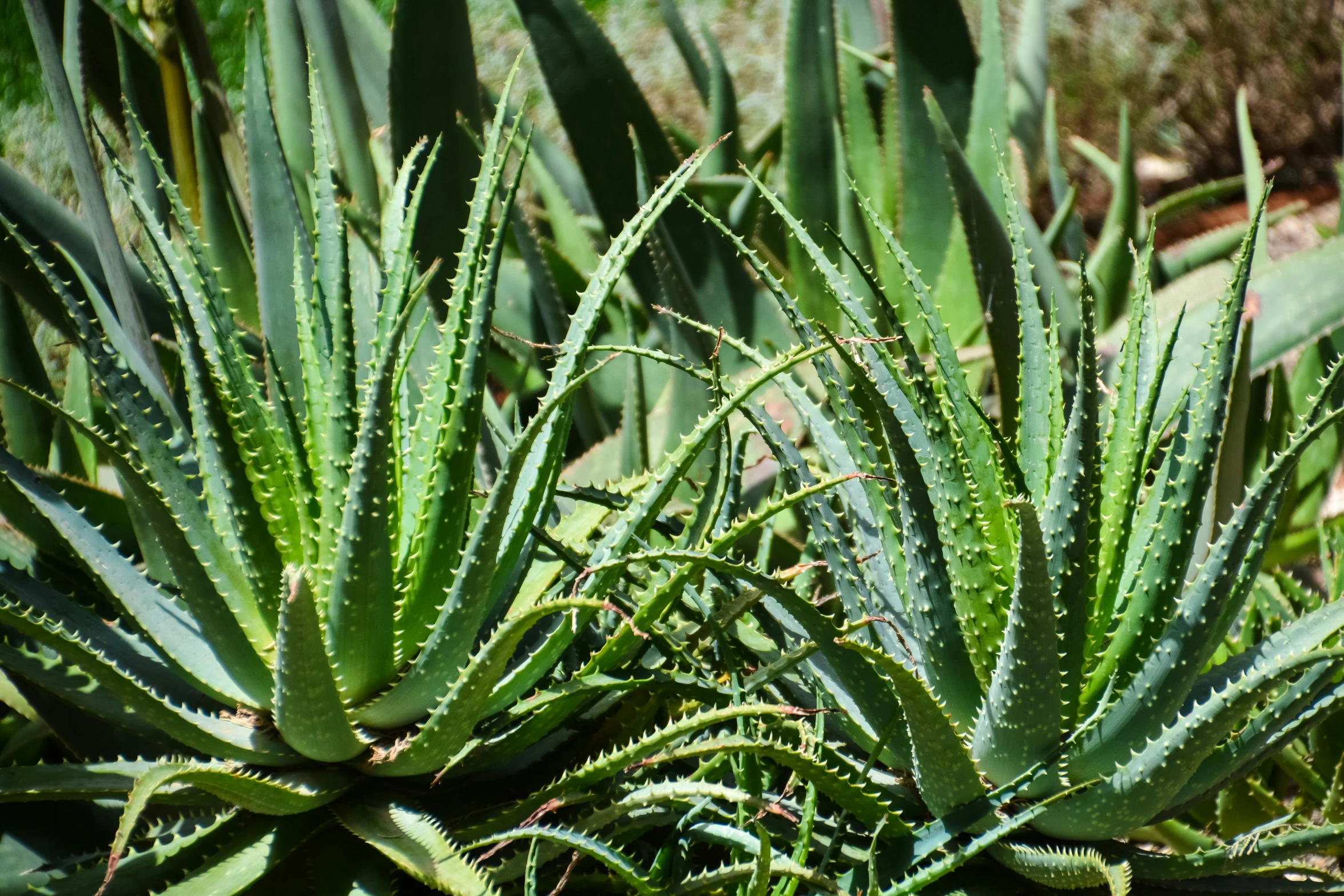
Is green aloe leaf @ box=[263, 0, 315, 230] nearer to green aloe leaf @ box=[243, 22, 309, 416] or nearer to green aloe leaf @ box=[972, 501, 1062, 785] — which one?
green aloe leaf @ box=[243, 22, 309, 416]

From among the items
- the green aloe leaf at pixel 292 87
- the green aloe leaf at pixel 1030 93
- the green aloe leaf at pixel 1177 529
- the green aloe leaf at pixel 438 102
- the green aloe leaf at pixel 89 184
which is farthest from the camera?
the green aloe leaf at pixel 1030 93

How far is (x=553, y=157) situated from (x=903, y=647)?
55.7 inches

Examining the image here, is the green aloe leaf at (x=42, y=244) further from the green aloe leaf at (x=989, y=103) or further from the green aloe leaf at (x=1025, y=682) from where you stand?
the green aloe leaf at (x=989, y=103)

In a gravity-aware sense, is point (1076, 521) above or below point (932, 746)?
above

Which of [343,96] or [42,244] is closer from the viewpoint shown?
[42,244]

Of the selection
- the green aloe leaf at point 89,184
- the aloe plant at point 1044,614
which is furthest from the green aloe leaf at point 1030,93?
the green aloe leaf at point 89,184

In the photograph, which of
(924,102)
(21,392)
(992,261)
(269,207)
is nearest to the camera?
(269,207)

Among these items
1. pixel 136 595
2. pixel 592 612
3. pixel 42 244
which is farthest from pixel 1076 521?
pixel 42 244

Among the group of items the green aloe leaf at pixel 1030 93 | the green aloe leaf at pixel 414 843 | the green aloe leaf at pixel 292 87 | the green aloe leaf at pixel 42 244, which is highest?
the green aloe leaf at pixel 292 87

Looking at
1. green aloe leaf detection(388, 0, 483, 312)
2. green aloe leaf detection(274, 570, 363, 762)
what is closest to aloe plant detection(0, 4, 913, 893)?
green aloe leaf detection(274, 570, 363, 762)

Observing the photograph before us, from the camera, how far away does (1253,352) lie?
1107 mm

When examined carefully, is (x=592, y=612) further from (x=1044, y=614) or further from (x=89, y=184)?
(x=89, y=184)

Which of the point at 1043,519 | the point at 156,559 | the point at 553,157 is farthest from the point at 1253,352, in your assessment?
the point at 553,157

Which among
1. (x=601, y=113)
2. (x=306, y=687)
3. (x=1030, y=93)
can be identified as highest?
(x=601, y=113)
